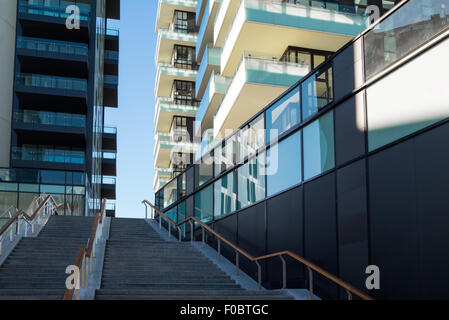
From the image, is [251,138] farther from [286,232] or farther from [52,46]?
[52,46]

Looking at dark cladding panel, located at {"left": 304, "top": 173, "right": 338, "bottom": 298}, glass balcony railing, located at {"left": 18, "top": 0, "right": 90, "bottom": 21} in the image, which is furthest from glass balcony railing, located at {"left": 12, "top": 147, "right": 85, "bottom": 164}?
dark cladding panel, located at {"left": 304, "top": 173, "right": 338, "bottom": 298}

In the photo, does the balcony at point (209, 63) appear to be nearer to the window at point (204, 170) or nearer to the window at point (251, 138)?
the window at point (204, 170)

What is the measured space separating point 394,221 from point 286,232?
446 centimetres

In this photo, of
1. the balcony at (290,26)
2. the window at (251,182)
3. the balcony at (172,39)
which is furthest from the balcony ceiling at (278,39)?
the balcony at (172,39)

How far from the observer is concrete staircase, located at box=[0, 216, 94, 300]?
38.5ft

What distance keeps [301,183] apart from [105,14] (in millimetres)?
48028

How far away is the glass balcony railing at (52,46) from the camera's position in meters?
40.2

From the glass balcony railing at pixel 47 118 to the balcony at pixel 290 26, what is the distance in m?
18.6

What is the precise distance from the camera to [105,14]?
57.7m

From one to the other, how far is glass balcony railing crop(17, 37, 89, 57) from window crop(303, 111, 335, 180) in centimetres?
3045

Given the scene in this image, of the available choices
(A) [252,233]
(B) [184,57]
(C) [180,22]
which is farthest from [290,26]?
(C) [180,22]

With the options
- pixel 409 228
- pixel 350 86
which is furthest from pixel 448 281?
pixel 350 86

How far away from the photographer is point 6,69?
39312 millimetres

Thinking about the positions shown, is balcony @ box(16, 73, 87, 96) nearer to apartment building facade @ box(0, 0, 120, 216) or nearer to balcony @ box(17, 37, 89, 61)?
apartment building facade @ box(0, 0, 120, 216)
